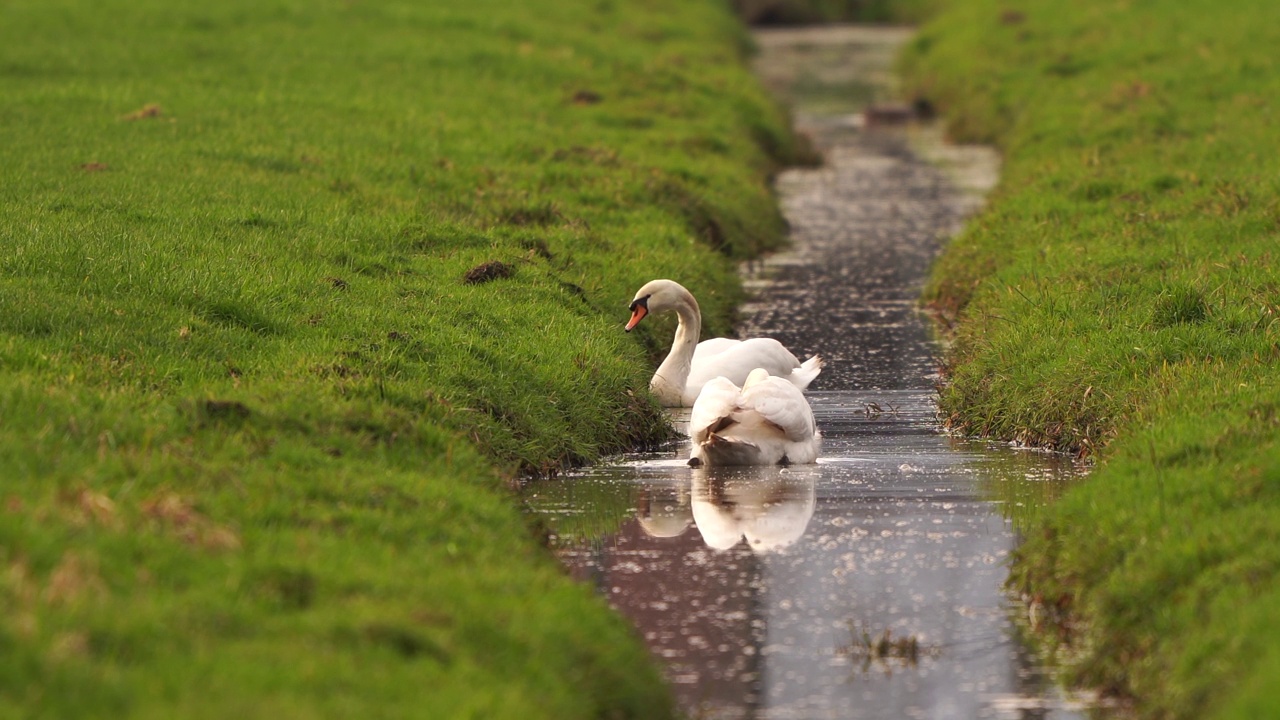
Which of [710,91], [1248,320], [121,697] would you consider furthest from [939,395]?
[710,91]

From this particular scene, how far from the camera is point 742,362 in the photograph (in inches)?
505

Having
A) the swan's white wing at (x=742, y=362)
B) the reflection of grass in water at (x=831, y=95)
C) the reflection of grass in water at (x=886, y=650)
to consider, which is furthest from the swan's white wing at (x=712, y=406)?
the reflection of grass in water at (x=831, y=95)

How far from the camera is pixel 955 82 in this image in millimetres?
32156

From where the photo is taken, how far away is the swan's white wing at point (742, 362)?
1278cm

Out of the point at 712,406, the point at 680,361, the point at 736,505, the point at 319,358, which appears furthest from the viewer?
the point at 680,361

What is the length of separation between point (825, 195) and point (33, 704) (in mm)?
18985

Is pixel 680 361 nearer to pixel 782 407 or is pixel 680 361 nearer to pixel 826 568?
pixel 782 407

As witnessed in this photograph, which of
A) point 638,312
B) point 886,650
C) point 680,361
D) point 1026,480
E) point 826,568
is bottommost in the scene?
point 886,650

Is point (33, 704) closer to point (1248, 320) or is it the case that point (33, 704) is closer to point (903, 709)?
point (903, 709)

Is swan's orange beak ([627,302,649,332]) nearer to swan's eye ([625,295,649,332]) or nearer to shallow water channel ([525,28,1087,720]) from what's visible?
swan's eye ([625,295,649,332])

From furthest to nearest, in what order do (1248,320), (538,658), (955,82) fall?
(955,82) < (1248,320) < (538,658)

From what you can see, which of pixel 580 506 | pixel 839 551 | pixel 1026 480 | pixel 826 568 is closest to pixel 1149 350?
pixel 1026 480

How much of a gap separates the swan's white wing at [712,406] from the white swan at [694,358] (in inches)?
52.9

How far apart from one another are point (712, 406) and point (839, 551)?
7.95 ft
